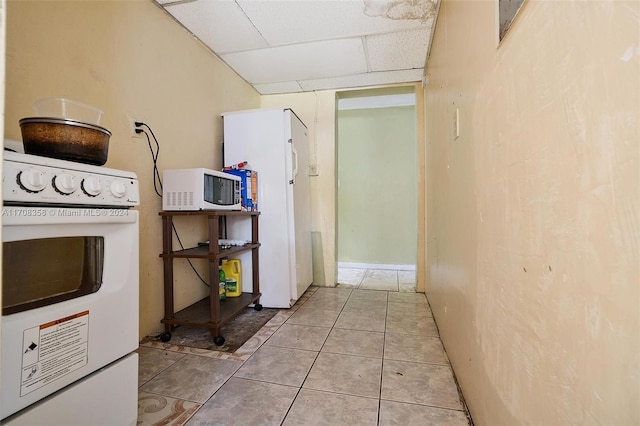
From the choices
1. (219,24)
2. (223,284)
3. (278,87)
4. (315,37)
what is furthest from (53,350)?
(278,87)

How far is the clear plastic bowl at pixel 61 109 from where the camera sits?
1.13 meters

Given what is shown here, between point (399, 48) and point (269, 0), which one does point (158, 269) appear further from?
point (399, 48)

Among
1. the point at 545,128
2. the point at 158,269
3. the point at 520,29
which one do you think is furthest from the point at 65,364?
the point at 520,29

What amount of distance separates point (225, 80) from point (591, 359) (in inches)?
115

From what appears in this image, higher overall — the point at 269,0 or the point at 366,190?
the point at 269,0

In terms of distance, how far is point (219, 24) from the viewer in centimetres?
199

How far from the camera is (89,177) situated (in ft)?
2.67

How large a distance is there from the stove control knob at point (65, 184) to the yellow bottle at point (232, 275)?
1.58 m

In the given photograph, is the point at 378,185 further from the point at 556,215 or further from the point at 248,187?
the point at 556,215

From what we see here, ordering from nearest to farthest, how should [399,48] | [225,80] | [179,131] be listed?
[179,131] < [399,48] < [225,80]

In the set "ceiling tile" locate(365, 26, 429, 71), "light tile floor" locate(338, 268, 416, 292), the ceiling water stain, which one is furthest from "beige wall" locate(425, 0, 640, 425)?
"light tile floor" locate(338, 268, 416, 292)

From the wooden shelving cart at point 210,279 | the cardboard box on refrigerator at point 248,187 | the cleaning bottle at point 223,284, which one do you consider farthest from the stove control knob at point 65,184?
the cleaning bottle at point 223,284

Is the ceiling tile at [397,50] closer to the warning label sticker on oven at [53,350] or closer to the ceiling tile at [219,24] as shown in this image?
the ceiling tile at [219,24]

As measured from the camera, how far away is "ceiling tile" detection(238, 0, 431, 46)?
180 cm
